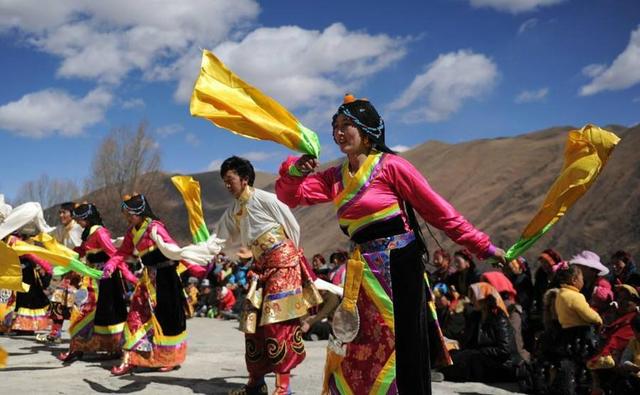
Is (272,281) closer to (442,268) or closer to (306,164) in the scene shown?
(306,164)

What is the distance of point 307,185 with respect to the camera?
3.78m

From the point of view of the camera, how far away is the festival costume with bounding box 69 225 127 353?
7.68 m

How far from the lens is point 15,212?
4.36 metres

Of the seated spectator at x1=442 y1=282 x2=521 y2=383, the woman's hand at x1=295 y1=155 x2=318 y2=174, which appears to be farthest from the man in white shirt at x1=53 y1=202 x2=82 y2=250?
the woman's hand at x1=295 y1=155 x2=318 y2=174

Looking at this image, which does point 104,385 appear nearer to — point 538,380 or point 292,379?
point 292,379

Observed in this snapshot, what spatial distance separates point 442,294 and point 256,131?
5.54 m

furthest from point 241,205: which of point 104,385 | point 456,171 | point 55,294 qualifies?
point 456,171

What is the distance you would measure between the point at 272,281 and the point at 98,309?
344 cm

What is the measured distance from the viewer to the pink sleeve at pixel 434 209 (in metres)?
3.22

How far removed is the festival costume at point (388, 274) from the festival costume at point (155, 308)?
12.5 feet

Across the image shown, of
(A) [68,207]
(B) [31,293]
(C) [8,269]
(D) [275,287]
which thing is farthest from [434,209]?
(B) [31,293]

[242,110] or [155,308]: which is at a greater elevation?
[242,110]

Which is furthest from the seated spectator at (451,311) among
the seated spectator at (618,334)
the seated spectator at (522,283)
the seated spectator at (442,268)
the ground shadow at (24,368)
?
the ground shadow at (24,368)

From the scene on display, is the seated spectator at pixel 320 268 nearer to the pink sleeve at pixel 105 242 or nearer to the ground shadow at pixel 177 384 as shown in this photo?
the pink sleeve at pixel 105 242
